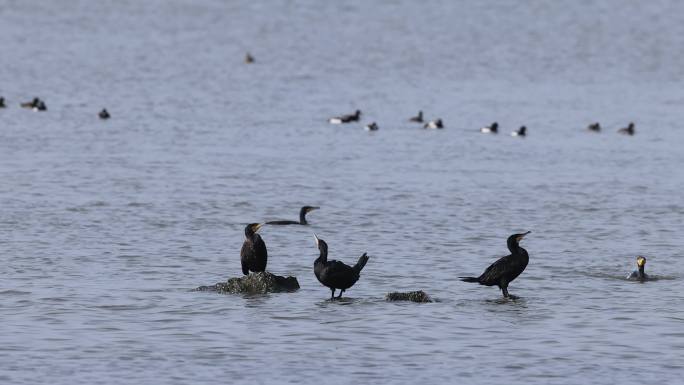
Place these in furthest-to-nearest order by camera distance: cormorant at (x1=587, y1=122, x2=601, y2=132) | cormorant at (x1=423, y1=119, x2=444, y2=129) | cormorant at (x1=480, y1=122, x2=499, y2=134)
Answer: cormorant at (x1=587, y1=122, x2=601, y2=132) → cormorant at (x1=423, y1=119, x2=444, y2=129) → cormorant at (x1=480, y1=122, x2=499, y2=134)

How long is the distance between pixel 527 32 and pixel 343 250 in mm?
71566

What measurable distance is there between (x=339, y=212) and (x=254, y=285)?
1030cm

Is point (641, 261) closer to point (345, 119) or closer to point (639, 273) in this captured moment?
point (639, 273)

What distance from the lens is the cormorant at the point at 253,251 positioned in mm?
21219

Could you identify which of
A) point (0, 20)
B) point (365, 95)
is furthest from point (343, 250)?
point (0, 20)

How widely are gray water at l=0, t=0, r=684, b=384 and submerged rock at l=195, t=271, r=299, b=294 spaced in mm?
213

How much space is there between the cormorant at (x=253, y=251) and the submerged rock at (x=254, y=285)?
0.54 m

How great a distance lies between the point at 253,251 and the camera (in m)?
21.2

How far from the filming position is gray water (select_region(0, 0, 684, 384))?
17141 millimetres

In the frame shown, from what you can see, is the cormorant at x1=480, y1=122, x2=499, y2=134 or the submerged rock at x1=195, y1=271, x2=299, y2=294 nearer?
the submerged rock at x1=195, y1=271, x2=299, y2=294

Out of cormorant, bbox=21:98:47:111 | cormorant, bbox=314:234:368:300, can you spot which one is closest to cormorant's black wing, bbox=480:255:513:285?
cormorant, bbox=314:234:368:300

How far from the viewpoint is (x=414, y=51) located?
3169 inches

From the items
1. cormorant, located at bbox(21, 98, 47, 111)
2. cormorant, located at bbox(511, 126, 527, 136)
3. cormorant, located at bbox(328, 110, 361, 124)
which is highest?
cormorant, located at bbox(21, 98, 47, 111)

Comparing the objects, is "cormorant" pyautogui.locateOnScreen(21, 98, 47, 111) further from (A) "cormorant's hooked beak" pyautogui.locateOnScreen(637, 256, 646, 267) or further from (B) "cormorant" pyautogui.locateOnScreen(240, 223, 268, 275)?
(A) "cormorant's hooked beak" pyautogui.locateOnScreen(637, 256, 646, 267)
